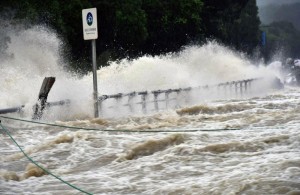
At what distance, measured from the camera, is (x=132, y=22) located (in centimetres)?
3734

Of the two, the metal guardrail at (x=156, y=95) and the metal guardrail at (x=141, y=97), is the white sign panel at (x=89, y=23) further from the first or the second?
the metal guardrail at (x=156, y=95)

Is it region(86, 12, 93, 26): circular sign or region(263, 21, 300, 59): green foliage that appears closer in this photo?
region(86, 12, 93, 26): circular sign

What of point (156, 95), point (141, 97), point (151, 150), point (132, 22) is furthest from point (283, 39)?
point (151, 150)

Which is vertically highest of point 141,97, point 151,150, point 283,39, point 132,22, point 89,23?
point 283,39

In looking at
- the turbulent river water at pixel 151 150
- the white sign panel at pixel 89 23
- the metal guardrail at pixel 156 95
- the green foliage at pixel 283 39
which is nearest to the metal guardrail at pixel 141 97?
the metal guardrail at pixel 156 95

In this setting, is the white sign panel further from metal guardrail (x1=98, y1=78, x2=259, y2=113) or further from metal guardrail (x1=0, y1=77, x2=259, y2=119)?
metal guardrail (x1=98, y1=78, x2=259, y2=113)

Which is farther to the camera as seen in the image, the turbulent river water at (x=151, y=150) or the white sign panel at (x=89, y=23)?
the white sign panel at (x=89, y=23)

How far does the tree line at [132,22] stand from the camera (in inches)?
1245

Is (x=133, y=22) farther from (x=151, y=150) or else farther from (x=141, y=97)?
(x=151, y=150)

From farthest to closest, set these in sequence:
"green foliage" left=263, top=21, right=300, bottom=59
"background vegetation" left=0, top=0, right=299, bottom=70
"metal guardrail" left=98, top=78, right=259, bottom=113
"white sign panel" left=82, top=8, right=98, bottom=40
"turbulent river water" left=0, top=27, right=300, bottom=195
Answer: "green foliage" left=263, top=21, right=300, bottom=59, "background vegetation" left=0, top=0, right=299, bottom=70, "metal guardrail" left=98, top=78, right=259, bottom=113, "white sign panel" left=82, top=8, right=98, bottom=40, "turbulent river water" left=0, top=27, right=300, bottom=195

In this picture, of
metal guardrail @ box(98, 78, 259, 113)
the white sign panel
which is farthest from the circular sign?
metal guardrail @ box(98, 78, 259, 113)

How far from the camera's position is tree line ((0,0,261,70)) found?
104 ft

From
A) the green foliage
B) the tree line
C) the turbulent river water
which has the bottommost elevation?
the turbulent river water

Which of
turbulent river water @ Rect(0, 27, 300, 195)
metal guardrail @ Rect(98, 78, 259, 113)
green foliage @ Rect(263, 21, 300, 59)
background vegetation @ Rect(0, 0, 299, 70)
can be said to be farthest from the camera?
green foliage @ Rect(263, 21, 300, 59)
